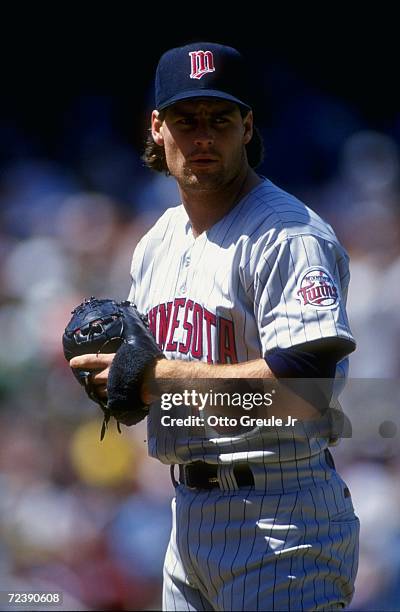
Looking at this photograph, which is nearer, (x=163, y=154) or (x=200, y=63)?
(x=200, y=63)

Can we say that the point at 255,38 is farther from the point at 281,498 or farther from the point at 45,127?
the point at 281,498

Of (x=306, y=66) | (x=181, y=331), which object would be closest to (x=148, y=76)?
(x=306, y=66)

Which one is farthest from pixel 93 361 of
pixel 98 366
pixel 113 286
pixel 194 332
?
pixel 113 286

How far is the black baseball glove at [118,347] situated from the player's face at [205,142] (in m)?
0.27

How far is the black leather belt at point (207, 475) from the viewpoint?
5.43ft

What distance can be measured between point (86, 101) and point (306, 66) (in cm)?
63

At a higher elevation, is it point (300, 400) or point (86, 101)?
point (86, 101)

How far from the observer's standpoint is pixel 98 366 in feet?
5.63

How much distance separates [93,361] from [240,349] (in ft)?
0.87

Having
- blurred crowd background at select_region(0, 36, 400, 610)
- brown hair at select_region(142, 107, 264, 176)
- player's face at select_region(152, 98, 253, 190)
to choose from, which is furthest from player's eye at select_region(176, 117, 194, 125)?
blurred crowd background at select_region(0, 36, 400, 610)

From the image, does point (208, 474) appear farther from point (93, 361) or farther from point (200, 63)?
point (200, 63)

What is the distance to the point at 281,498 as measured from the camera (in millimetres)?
1640

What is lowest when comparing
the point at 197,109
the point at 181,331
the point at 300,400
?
the point at 300,400

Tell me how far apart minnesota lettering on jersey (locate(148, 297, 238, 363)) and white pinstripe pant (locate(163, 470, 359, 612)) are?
0.24 m
